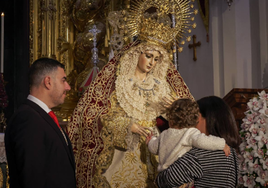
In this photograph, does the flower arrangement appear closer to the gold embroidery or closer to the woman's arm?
the woman's arm

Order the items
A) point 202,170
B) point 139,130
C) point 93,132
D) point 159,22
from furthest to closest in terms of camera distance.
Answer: point 159,22 < point 93,132 < point 139,130 < point 202,170

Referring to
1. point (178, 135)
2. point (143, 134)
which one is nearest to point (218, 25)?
point (143, 134)

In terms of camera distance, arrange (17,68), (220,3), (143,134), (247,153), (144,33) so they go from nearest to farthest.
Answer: (247,153) < (143,134) < (144,33) < (17,68) < (220,3)

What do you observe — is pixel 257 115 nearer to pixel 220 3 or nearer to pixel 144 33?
pixel 144 33

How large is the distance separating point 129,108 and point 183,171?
55.3 inches

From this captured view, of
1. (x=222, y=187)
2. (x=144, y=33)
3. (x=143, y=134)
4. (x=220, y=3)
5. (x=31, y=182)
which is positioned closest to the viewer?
(x=31, y=182)

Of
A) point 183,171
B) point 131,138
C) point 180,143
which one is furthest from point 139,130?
Answer: point 183,171

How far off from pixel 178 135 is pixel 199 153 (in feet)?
0.65

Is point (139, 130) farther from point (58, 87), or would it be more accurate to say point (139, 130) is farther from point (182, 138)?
point (58, 87)

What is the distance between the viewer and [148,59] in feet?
12.6

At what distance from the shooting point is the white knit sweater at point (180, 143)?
255cm

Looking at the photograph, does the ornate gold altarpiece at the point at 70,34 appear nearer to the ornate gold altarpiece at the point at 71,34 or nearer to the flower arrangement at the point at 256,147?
the ornate gold altarpiece at the point at 71,34

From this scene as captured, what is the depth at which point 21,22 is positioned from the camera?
19.5ft

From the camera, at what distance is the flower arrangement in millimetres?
3082
